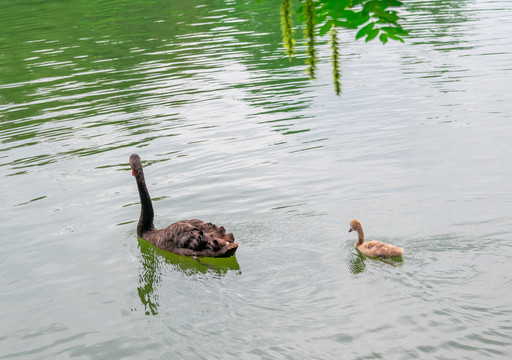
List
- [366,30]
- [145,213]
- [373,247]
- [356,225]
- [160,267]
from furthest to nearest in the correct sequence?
[145,213]
[160,267]
[356,225]
[373,247]
[366,30]

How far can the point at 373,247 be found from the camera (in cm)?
882

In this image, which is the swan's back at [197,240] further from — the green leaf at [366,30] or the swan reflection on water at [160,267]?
the green leaf at [366,30]

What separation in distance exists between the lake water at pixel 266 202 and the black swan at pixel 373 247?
168 mm

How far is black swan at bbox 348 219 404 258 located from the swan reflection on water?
5.50 feet

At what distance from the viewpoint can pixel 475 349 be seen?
21.7 feet

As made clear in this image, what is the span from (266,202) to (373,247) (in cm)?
255

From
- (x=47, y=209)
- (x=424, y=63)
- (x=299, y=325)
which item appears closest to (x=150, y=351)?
(x=299, y=325)

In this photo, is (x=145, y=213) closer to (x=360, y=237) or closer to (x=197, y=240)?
(x=197, y=240)

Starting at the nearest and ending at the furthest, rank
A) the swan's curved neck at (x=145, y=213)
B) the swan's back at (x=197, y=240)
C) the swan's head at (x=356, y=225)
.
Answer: the swan's back at (x=197, y=240) → the swan's head at (x=356, y=225) → the swan's curved neck at (x=145, y=213)

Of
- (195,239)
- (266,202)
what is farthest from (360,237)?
(195,239)

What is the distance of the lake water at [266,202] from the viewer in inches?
291

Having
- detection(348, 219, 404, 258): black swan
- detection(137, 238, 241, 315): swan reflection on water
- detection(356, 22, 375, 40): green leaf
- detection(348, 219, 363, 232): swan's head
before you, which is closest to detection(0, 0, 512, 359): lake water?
detection(137, 238, 241, 315): swan reflection on water

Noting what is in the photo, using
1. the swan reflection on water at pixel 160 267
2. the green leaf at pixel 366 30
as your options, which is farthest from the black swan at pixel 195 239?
the green leaf at pixel 366 30

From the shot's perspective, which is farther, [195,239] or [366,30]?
[195,239]
